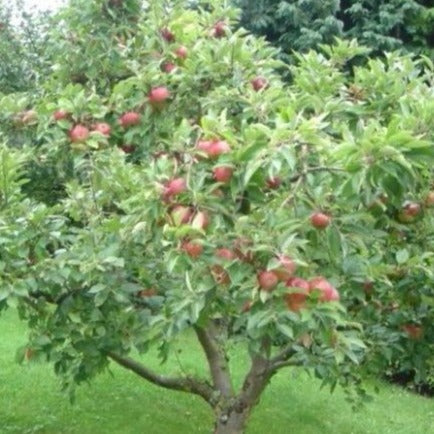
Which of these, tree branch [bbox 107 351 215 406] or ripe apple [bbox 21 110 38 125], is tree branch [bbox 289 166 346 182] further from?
tree branch [bbox 107 351 215 406]

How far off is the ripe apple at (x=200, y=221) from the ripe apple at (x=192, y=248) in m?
0.05

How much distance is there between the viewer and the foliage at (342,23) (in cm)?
869

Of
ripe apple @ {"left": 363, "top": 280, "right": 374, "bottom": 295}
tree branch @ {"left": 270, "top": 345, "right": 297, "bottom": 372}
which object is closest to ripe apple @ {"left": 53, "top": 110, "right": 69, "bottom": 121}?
ripe apple @ {"left": 363, "top": 280, "right": 374, "bottom": 295}

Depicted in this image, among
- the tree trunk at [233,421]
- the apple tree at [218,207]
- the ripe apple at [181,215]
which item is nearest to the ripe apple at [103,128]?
the apple tree at [218,207]

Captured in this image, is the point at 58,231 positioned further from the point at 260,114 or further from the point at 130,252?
the point at 260,114

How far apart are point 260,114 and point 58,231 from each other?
782mm

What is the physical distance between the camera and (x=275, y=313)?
2.03 meters

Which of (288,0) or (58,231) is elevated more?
(288,0)

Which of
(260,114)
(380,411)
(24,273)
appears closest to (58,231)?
(24,273)

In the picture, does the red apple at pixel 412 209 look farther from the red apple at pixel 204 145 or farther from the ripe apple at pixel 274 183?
the red apple at pixel 204 145

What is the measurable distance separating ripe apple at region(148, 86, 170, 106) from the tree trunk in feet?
4.91

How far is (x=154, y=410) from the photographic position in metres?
5.56

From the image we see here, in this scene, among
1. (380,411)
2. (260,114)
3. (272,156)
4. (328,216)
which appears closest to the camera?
(272,156)

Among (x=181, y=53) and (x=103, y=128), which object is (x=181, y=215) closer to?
(x=103, y=128)
